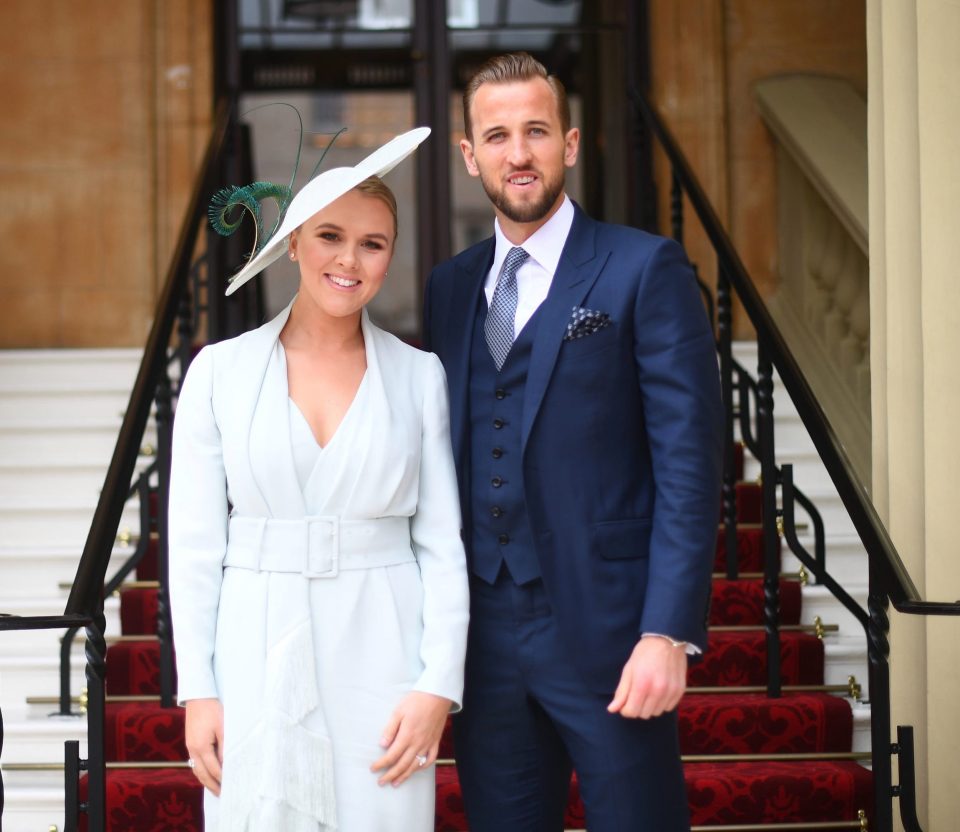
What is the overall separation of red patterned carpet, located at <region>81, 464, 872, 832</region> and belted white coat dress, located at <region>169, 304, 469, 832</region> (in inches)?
58.4

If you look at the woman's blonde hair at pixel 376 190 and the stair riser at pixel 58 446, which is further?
the stair riser at pixel 58 446

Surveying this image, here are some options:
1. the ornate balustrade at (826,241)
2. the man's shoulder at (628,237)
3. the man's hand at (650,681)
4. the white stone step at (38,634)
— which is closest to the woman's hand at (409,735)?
the man's hand at (650,681)

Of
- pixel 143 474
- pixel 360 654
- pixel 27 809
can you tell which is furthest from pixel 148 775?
pixel 360 654

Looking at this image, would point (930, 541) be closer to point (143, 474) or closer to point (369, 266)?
point (369, 266)

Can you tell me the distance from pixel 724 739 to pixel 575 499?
1947 millimetres

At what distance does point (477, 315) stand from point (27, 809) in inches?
87.9

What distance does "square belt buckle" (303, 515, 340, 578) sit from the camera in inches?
83.1

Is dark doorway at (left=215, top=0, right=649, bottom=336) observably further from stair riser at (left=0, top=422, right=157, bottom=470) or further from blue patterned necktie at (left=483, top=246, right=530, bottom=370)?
blue patterned necktie at (left=483, top=246, right=530, bottom=370)

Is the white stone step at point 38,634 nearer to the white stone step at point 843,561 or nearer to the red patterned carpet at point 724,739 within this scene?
the red patterned carpet at point 724,739

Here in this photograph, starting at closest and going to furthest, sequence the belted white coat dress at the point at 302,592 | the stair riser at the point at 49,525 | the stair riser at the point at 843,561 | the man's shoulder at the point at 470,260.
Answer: the belted white coat dress at the point at 302,592
the man's shoulder at the point at 470,260
the stair riser at the point at 843,561
the stair riser at the point at 49,525

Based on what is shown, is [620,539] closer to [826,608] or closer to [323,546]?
[323,546]

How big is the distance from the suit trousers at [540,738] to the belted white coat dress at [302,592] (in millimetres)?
137

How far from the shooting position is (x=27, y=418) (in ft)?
18.9

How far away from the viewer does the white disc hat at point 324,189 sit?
84.0 inches
